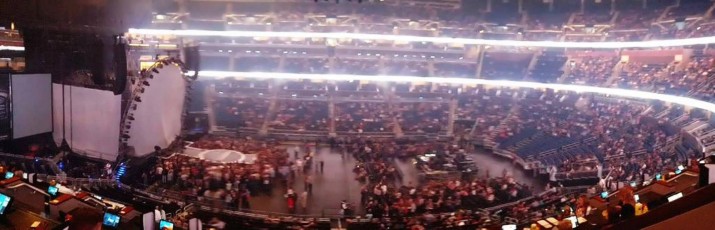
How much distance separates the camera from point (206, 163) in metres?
14.5

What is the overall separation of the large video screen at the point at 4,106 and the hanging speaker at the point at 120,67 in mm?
2576

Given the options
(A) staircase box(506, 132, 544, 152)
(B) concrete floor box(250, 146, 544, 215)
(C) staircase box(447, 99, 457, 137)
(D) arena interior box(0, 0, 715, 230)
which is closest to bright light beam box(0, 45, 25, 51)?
(D) arena interior box(0, 0, 715, 230)

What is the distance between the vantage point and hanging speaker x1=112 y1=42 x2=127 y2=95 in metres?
12.8

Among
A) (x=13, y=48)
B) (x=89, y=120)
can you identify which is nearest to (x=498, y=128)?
(x=89, y=120)

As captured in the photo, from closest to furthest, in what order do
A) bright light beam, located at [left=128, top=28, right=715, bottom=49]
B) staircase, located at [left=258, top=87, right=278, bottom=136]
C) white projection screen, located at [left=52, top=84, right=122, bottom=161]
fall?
white projection screen, located at [left=52, top=84, right=122, bottom=161]
staircase, located at [left=258, top=87, right=278, bottom=136]
bright light beam, located at [left=128, top=28, right=715, bottom=49]

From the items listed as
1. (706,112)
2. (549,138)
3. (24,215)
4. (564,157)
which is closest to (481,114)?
(549,138)

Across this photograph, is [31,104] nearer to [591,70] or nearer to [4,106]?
[4,106]

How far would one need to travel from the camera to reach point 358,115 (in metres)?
23.1

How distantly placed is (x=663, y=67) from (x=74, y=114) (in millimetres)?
21625

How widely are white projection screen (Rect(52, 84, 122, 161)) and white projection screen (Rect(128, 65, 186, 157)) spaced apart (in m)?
0.49

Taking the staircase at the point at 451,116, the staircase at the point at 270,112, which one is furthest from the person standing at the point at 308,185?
the staircase at the point at 451,116

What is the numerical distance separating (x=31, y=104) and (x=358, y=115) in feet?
41.3

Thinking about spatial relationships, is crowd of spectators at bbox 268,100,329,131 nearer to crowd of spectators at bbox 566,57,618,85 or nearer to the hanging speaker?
the hanging speaker

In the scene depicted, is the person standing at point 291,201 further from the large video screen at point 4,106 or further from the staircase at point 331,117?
the staircase at point 331,117
